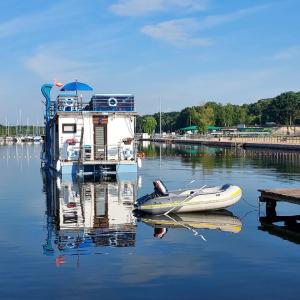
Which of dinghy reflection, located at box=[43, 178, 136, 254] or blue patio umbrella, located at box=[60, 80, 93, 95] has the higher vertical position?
blue patio umbrella, located at box=[60, 80, 93, 95]

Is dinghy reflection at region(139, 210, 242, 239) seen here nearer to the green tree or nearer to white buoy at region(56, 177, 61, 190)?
white buoy at region(56, 177, 61, 190)

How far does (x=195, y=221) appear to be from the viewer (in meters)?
20.4

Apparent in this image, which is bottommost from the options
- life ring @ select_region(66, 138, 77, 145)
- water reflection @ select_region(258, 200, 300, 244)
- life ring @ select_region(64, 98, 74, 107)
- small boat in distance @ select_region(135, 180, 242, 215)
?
water reflection @ select_region(258, 200, 300, 244)

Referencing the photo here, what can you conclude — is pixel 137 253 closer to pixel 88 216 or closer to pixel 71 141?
pixel 88 216

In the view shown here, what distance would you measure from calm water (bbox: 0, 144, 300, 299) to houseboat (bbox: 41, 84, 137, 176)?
1074cm

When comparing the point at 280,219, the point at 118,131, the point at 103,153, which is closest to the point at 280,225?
the point at 280,219

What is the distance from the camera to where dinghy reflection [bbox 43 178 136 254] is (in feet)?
54.4

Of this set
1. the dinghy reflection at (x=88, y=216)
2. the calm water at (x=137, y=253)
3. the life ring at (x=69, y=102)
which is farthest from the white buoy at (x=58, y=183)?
the life ring at (x=69, y=102)

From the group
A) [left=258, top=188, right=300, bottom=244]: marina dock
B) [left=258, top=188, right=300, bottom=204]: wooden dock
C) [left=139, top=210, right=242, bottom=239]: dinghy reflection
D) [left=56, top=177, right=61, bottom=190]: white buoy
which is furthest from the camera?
[left=56, top=177, right=61, bottom=190]: white buoy

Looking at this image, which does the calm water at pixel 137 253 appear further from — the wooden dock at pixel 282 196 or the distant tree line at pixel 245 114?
the distant tree line at pixel 245 114

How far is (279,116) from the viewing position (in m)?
173

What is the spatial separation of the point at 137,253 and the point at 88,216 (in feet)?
22.4

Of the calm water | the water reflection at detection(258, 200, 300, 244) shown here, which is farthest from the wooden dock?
the calm water

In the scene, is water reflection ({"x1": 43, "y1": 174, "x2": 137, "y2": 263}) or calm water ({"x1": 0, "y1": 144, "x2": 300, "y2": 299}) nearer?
calm water ({"x1": 0, "y1": 144, "x2": 300, "y2": 299})
